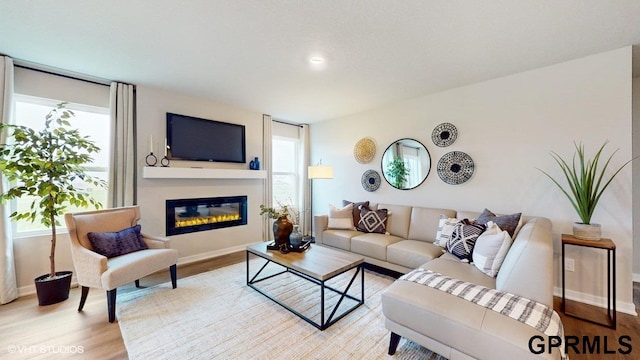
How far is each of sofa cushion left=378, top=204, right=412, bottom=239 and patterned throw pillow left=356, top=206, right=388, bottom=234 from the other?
0.28 ft

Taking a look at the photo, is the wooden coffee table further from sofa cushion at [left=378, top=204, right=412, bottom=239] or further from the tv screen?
the tv screen

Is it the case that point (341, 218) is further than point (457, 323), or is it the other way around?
point (341, 218)

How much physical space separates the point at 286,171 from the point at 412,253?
A: 3349 mm

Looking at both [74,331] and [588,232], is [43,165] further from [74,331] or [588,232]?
[588,232]

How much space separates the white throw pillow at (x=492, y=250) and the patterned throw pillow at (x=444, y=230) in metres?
0.53

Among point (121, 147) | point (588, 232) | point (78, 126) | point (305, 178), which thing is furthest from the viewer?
point (305, 178)

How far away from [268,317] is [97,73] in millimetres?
3478

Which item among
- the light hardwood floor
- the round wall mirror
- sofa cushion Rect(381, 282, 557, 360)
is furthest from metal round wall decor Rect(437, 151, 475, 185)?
sofa cushion Rect(381, 282, 557, 360)

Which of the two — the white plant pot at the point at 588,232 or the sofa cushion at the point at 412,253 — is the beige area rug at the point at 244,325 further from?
the white plant pot at the point at 588,232

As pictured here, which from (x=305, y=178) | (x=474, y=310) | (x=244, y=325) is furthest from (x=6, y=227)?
(x=474, y=310)

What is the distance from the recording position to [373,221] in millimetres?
3709

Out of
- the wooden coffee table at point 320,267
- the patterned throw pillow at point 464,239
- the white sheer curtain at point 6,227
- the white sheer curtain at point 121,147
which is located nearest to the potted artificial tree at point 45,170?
the white sheer curtain at point 6,227

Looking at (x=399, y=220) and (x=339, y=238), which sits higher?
(x=399, y=220)

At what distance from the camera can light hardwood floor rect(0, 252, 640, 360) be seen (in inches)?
71.5
